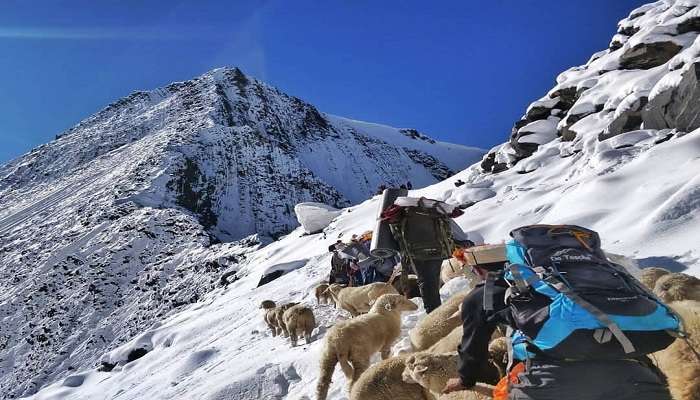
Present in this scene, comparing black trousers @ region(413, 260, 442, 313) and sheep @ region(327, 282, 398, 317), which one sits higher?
black trousers @ region(413, 260, 442, 313)

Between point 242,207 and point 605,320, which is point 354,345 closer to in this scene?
point 605,320

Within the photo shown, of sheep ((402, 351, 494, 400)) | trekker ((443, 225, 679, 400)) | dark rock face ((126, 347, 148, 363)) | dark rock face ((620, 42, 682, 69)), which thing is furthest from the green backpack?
dark rock face ((620, 42, 682, 69))

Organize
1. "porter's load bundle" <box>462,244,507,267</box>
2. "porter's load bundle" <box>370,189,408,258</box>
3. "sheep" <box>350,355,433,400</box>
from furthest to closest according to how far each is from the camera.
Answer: "porter's load bundle" <box>370,189,408,258</box> < "porter's load bundle" <box>462,244,507,267</box> < "sheep" <box>350,355,433,400</box>

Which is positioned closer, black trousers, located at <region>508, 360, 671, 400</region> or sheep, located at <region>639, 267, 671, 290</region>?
black trousers, located at <region>508, 360, 671, 400</region>

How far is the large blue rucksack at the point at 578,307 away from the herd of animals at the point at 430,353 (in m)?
0.38

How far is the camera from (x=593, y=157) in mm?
16125

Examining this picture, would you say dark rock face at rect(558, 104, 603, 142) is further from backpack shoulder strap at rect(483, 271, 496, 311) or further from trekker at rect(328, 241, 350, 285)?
backpack shoulder strap at rect(483, 271, 496, 311)

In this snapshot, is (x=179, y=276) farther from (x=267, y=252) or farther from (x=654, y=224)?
(x=654, y=224)

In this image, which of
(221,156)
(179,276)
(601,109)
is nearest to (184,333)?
(601,109)

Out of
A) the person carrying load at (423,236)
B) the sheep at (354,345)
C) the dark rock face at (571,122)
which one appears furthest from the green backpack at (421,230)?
the dark rock face at (571,122)

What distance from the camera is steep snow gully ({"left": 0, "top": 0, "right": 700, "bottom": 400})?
989 cm

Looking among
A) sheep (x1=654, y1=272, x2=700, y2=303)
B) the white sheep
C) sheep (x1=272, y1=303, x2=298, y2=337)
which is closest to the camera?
sheep (x1=654, y1=272, x2=700, y2=303)

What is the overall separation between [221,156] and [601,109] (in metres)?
75.4

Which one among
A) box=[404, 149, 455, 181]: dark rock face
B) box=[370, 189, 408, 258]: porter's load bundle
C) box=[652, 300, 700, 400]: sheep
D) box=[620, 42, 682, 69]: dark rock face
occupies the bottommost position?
box=[404, 149, 455, 181]: dark rock face
